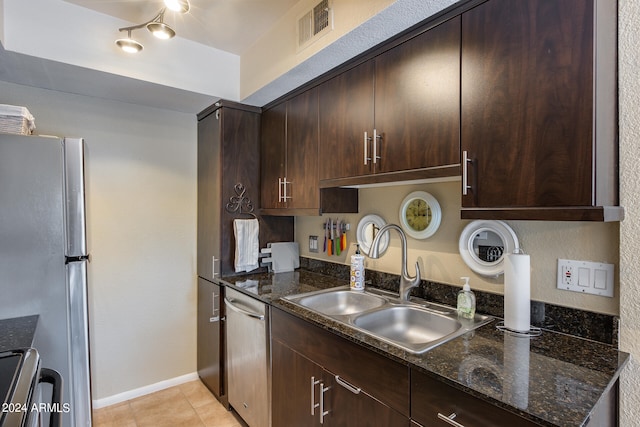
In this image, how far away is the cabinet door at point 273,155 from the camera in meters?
2.26

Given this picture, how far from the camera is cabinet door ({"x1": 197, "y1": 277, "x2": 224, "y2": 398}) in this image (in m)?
2.34

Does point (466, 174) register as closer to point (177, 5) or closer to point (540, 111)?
point (540, 111)

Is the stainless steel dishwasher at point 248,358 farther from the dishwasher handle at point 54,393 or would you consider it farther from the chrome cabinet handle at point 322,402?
the dishwasher handle at point 54,393

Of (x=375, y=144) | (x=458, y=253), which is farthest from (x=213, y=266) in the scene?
(x=458, y=253)

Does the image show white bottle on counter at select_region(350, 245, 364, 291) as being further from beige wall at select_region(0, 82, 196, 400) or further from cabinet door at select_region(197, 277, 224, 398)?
beige wall at select_region(0, 82, 196, 400)

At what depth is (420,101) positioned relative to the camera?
138 cm

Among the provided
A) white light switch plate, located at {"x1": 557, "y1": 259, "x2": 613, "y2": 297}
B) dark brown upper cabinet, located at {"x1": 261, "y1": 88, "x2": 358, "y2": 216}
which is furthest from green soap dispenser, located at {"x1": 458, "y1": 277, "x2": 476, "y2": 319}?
dark brown upper cabinet, located at {"x1": 261, "y1": 88, "x2": 358, "y2": 216}

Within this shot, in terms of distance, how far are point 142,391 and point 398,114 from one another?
262cm

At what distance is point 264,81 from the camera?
6.79ft

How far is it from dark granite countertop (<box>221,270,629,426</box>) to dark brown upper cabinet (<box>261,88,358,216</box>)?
83 centimetres

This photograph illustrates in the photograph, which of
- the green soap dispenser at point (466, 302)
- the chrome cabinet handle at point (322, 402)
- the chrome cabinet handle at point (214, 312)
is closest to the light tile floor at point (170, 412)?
the chrome cabinet handle at point (214, 312)

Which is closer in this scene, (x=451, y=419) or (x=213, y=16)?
(x=451, y=419)

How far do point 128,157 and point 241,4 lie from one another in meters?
1.36

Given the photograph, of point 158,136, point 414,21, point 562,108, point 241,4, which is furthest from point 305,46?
point 158,136
